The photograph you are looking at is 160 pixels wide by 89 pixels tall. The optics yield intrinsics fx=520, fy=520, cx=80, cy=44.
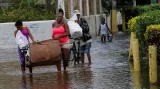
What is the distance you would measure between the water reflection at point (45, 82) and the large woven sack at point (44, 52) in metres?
0.41

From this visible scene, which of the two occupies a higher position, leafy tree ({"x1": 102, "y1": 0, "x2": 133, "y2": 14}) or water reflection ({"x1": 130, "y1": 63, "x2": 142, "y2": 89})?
water reflection ({"x1": 130, "y1": 63, "x2": 142, "y2": 89})

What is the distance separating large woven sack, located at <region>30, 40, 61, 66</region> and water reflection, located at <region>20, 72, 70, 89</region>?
0.41 m

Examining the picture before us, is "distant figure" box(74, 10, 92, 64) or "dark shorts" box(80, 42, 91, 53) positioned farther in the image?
"dark shorts" box(80, 42, 91, 53)

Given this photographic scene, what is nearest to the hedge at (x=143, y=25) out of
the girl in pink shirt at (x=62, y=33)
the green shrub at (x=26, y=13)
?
the girl in pink shirt at (x=62, y=33)

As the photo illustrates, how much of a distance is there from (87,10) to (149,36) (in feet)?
65.0

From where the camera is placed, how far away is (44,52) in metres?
13.0

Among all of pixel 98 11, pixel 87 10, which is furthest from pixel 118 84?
pixel 98 11

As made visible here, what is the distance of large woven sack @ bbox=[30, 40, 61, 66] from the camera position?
509 inches

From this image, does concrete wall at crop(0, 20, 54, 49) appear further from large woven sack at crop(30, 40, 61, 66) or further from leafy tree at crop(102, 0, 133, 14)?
leafy tree at crop(102, 0, 133, 14)

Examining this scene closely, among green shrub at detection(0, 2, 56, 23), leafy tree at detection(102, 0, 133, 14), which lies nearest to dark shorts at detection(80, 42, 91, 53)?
green shrub at detection(0, 2, 56, 23)

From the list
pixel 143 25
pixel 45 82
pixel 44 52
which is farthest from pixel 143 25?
pixel 45 82

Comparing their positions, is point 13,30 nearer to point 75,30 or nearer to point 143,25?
point 75,30

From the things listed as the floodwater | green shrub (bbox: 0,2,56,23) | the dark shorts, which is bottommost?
the floodwater

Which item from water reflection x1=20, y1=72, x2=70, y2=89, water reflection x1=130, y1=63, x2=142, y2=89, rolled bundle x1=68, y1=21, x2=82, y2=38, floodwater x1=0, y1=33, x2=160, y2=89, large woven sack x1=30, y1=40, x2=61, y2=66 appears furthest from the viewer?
rolled bundle x1=68, y1=21, x2=82, y2=38
